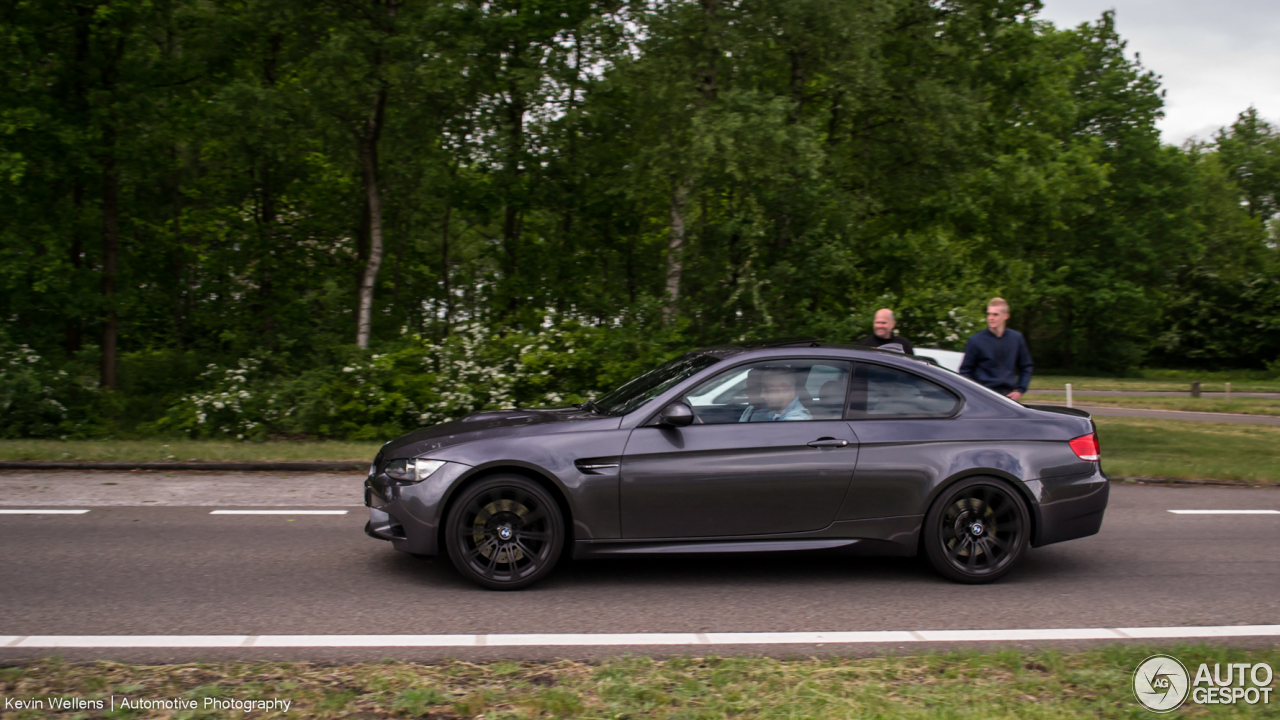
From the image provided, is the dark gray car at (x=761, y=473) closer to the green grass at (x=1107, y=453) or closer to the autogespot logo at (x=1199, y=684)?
the autogespot logo at (x=1199, y=684)

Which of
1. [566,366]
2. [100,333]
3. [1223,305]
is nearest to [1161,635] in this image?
[566,366]

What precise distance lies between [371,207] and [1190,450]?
50.4ft

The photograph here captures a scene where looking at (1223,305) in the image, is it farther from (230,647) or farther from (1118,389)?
(230,647)

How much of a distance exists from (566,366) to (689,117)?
5.06 m

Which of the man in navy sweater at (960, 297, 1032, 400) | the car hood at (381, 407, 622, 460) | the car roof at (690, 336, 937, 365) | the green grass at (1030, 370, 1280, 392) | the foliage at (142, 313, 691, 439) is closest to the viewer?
the car hood at (381, 407, 622, 460)

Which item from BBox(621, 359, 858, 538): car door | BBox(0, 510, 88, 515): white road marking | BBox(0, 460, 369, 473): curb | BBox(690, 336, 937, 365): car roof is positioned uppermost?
BBox(690, 336, 937, 365): car roof

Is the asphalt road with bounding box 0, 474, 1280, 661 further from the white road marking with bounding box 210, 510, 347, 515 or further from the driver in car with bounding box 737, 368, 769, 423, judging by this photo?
the driver in car with bounding box 737, 368, 769, 423

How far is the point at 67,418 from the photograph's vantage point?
51.0ft

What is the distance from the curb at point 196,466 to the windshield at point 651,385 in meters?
4.94

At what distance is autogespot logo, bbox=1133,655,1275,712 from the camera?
4.12 meters

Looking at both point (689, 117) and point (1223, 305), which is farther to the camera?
point (1223, 305)

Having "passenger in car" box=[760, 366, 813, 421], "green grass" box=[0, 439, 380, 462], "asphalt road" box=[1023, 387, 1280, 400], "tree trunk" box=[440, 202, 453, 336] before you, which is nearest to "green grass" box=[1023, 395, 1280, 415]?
"asphalt road" box=[1023, 387, 1280, 400]

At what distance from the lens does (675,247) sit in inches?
640

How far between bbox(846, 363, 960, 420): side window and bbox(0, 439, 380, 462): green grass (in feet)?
21.4
